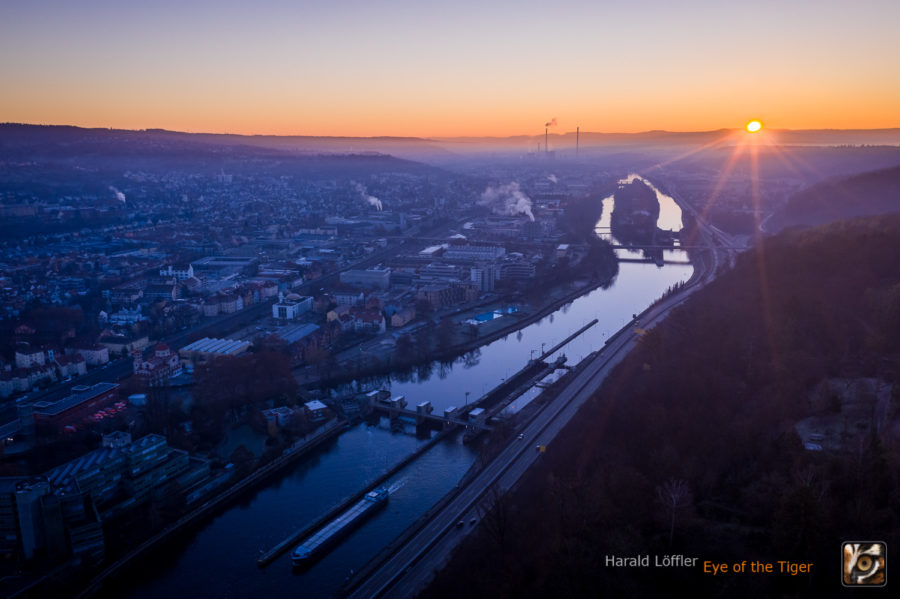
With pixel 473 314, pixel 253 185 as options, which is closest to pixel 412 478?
pixel 473 314

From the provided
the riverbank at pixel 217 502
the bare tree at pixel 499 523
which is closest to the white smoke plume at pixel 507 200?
the riverbank at pixel 217 502

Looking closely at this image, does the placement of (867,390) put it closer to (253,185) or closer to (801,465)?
(801,465)

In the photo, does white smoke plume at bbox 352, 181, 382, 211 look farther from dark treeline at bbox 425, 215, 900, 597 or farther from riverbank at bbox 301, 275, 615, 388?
dark treeline at bbox 425, 215, 900, 597

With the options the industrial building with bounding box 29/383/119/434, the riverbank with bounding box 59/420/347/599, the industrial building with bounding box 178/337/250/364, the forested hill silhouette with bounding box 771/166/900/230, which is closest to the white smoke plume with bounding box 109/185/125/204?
the industrial building with bounding box 178/337/250/364

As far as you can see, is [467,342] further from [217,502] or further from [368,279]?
[217,502]

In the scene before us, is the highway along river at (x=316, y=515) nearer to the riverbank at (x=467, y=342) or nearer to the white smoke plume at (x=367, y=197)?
the riverbank at (x=467, y=342)

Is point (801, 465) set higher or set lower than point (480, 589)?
higher
